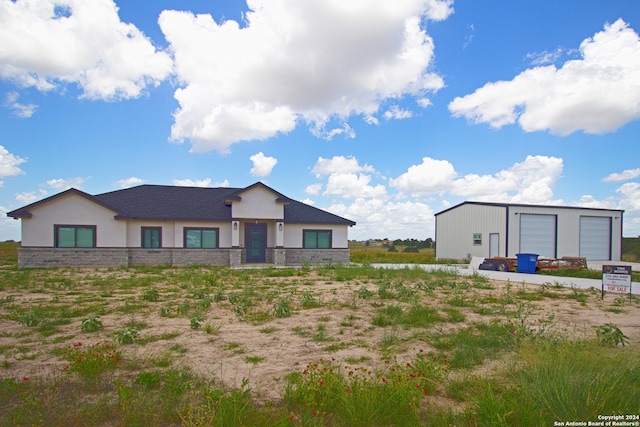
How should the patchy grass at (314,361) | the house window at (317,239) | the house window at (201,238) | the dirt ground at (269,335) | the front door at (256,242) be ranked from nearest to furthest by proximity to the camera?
the patchy grass at (314,361)
the dirt ground at (269,335)
the house window at (201,238)
the front door at (256,242)
the house window at (317,239)

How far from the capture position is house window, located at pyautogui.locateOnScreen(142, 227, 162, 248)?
23578 millimetres

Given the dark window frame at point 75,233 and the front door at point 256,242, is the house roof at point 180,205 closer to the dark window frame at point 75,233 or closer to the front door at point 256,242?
the dark window frame at point 75,233

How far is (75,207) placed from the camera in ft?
72.9

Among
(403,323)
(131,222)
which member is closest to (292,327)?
(403,323)

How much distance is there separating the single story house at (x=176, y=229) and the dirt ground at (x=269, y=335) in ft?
39.7

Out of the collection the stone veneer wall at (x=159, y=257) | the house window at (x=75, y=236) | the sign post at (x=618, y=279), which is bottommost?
the stone veneer wall at (x=159, y=257)

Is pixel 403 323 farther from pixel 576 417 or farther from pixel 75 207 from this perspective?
pixel 75 207

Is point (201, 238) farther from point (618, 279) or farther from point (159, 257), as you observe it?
point (618, 279)

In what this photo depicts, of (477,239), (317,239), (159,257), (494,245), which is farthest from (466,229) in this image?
(159,257)

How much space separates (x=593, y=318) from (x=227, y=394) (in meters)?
8.71

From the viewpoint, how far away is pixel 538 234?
28.3m

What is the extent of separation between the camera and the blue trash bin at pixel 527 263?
2033 centimetres

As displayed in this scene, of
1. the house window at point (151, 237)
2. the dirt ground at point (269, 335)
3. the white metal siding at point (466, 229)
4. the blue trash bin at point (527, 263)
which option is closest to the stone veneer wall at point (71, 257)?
the house window at point (151, 237)

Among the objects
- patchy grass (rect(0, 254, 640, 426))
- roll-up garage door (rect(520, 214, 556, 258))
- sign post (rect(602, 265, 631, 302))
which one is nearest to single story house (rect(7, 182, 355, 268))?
patchy grass (rect(0, 254, 640, 426))
